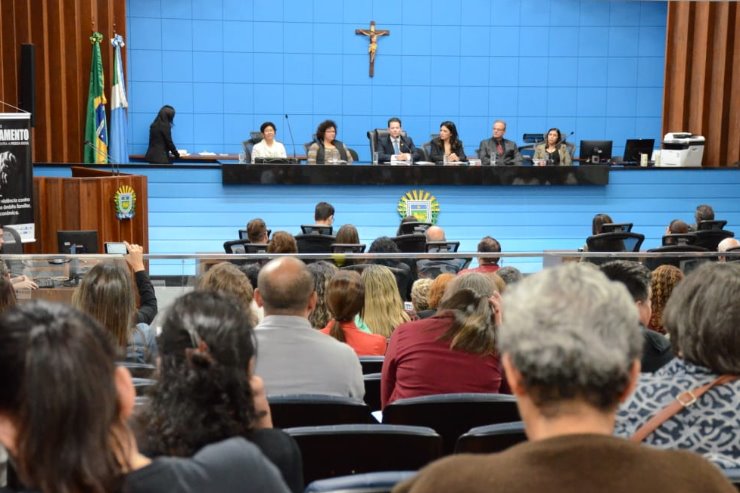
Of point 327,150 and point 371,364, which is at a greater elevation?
point 327,150

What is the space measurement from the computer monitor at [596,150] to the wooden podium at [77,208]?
19.5ft

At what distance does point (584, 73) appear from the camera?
585 inches

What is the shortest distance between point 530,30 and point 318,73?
3332 millimetres

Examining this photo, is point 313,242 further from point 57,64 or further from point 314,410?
point 57,64

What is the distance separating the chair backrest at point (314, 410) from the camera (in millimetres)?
2654

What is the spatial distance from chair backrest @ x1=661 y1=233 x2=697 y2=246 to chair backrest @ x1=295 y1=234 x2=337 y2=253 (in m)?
2.91

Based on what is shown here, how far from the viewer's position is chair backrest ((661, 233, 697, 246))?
323 inches

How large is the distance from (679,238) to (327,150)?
15.4 ft

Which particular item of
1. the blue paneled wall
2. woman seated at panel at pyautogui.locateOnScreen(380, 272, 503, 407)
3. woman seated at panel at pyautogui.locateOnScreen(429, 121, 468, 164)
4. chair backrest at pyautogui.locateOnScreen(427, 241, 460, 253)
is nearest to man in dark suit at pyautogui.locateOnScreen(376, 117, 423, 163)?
woman seated at panel at pyautogui.locateOnScreen(429, 121, 468, 164)

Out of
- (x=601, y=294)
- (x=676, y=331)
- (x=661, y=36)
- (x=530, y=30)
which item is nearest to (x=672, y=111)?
(x=661, y=36)

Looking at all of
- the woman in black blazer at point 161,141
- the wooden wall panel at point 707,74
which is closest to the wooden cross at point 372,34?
the woman in black blazer at point 161,141

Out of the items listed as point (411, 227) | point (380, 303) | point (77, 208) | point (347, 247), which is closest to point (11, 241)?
point (77, 208)

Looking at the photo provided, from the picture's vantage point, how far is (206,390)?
1751mm

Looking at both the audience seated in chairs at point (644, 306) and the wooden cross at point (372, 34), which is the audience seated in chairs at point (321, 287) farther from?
the wooden cross at point (372, 34)
